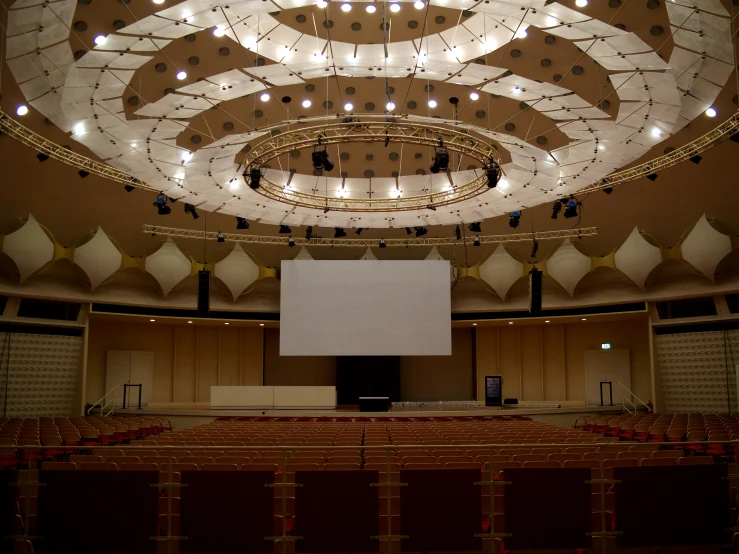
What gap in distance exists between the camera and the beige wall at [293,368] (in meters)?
31.7

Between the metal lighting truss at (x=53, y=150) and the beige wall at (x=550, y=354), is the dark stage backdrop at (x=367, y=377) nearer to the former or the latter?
the beige wall at (x=550, y=354)

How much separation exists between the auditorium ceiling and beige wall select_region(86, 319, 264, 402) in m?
4.07

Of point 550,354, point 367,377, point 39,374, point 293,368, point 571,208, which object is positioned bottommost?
point 39,374

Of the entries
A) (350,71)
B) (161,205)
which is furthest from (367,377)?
(350,71)

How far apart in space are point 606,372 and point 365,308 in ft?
38.0

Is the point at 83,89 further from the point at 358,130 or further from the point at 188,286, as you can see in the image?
the point at 188,286

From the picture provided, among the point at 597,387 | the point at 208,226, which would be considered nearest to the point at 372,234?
the point at 208,226

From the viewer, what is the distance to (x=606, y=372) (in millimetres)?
28984

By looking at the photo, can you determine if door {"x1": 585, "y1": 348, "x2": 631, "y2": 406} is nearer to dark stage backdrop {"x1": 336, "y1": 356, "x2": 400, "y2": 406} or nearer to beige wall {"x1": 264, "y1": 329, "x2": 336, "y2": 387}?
dark stage backdrop {"x1": 336, "y1": 356, "x2": 400, "y2": 406}

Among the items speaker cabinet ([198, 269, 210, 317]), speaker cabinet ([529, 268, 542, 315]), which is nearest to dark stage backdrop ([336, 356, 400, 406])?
speaker cabinet ([198, 269, 210, 317])

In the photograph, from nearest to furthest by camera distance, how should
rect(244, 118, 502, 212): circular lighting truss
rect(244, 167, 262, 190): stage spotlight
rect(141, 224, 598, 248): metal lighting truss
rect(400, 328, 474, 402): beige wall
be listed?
rect(244, 118, 502, 212): circular lighting truss < rect(244, 167, 262, 190): stage spotlight < rect(141, 224, 598, 248): metal lighting truss < rect(400, 328, 474, 402): beige wall

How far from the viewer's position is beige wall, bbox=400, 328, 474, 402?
105ft

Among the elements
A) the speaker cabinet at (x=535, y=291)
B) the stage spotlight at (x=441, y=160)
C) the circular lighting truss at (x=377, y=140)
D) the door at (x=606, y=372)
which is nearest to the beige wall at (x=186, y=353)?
the speaker cabinet at (x=535, y=291)

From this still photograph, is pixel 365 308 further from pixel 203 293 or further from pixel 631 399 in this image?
pixel 631 399
